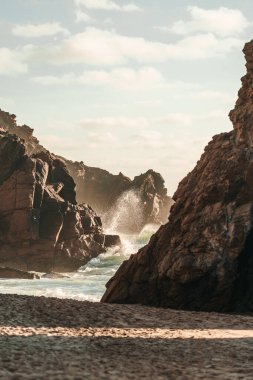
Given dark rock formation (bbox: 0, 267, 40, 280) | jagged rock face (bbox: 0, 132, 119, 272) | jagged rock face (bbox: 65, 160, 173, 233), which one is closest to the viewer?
dark rock formation (bbox: 0, 267, 40, 280)

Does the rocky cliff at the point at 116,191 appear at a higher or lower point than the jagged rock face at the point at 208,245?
higher

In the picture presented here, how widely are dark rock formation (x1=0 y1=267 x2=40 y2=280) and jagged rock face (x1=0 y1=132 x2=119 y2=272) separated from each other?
765 cm

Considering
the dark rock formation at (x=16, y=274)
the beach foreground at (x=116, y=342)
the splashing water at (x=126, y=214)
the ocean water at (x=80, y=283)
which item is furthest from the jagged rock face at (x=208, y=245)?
the splashing water at (x=126, y=214)

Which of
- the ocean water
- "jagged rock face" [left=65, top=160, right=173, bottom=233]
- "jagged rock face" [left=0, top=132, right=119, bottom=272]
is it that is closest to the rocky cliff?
"jagged rock face" [left=65, top=160, right=173, bottom=233]

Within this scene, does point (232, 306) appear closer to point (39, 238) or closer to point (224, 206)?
point (224, 206)

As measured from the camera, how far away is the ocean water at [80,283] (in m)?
52.0

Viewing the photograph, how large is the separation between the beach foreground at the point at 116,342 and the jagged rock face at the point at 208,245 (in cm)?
305

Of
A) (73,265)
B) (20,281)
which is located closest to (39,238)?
(73,265)

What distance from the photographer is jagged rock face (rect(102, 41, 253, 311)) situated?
29.7 m

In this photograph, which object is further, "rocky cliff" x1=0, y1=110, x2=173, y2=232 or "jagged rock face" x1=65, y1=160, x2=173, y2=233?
"rocky cliff" x1=0, y1=110, x2=173, y2=232

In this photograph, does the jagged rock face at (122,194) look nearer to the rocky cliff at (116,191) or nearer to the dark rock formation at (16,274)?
the rocky cliff at (116,191)

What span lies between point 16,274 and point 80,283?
10.6 metres

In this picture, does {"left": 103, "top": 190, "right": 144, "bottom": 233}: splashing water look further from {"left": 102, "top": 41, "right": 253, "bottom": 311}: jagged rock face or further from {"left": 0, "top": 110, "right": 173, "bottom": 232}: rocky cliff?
{"left": 102, "top": 41, "right": 253, "bottom": 311}: jagged rock face

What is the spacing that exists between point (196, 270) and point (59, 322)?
11206 mm
